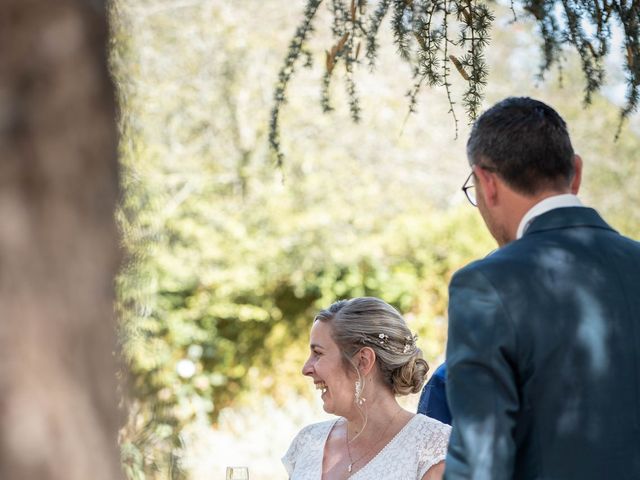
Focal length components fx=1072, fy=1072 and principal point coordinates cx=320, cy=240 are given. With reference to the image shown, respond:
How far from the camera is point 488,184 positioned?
207cm

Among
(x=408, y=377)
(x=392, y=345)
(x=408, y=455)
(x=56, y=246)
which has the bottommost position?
(x=408, y=455)

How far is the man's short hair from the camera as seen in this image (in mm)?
2045

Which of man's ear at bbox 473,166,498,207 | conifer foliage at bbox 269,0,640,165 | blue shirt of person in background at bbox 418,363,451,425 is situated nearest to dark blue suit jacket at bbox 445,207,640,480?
man's ear at bbox 473,166,498,207

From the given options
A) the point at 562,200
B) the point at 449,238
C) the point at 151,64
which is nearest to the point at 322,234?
the point at 449,238

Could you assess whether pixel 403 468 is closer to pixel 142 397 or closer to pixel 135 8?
pixel 142 397

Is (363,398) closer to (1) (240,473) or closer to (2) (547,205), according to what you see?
(1) (240,473)

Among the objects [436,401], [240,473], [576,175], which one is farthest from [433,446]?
[576,175]

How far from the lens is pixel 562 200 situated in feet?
6.77

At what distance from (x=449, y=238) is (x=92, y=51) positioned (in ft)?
31.2

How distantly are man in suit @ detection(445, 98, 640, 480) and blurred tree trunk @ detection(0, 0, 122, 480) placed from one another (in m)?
0.75

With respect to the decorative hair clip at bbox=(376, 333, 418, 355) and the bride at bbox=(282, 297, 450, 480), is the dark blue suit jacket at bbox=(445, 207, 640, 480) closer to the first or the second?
the bride at bbox=(282, 297, 450, 480)

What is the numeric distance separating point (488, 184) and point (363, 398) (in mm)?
1673

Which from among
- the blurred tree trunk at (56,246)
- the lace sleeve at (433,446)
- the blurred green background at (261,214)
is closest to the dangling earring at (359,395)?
the lace sleeve at (433,446)

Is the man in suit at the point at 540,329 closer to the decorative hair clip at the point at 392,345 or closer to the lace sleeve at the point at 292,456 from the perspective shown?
the decorative hair clip at the point at 392,345
